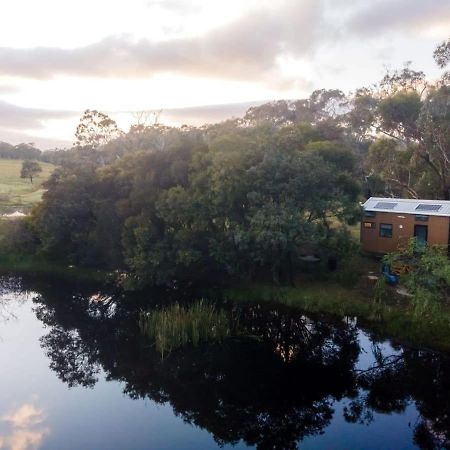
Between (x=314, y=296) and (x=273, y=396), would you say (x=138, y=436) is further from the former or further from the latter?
(x=314, y=296)

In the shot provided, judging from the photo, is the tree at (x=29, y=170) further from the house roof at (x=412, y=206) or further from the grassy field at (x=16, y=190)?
the house roof at (x=412, y=206)

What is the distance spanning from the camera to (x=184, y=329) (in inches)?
674

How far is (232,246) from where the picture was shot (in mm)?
21500

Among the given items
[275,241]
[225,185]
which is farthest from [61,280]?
[275,241]

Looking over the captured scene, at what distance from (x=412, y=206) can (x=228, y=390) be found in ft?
50.1

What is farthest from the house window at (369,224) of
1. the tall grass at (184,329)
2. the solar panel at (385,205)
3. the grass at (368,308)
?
the tall grass at (184,329)

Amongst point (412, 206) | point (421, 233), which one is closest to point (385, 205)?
point (412, 206)

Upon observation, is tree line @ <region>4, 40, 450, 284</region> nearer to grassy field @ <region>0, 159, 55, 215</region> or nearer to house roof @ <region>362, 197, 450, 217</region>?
house roof @ <region>362, 197, 450, 217</region>

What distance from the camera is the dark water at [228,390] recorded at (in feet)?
40.0

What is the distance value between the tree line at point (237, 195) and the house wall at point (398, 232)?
2303mm

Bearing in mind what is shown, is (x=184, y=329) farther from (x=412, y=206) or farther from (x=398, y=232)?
(x=412, y=206)

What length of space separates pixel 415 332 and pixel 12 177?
204ft

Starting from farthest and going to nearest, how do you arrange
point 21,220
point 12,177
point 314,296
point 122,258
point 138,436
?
point 12,177, point 21,220, point 122,258, point 314,296, point 138,436

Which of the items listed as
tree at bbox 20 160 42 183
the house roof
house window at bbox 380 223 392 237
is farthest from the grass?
tree at bbox 20 160 42 183
